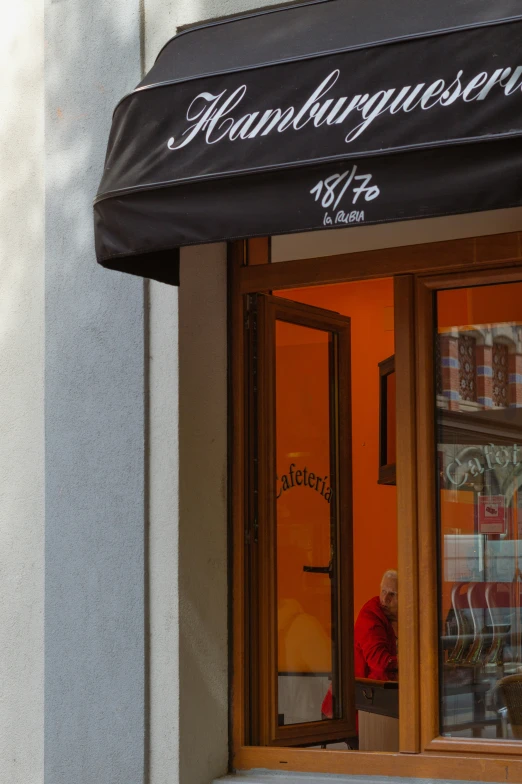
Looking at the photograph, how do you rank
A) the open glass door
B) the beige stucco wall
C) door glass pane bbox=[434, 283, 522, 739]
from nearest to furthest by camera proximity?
door glass pane bbox=[434, 283, 522, 739] → the open glass door → the beige stucco wall

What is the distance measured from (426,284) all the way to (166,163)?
4.63 ft

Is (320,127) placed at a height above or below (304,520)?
above

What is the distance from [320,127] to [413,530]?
6.23 feet

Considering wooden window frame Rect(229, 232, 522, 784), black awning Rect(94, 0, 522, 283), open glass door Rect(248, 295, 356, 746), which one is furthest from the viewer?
open glass door Rect(248, 295, 356, 746)

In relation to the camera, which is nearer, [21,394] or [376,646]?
[21,394]

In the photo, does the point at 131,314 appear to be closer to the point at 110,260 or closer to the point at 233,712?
the point at 110,260

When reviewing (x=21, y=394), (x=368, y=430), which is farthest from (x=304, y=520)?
(x=368, y=430)

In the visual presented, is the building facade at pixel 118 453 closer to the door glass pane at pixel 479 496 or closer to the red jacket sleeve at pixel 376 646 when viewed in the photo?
the door glass pane at pixel 479 496

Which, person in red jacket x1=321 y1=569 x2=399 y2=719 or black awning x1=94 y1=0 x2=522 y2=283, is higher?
black awning x1=94 y1=0 x2=522 y2=283

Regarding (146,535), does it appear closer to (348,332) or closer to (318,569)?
(318,569)

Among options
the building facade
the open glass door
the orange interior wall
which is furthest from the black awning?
the orange interior wall

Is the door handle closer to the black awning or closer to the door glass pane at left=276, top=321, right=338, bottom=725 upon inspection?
the door glass pane at left=276, top=321, right=338, bottom=725

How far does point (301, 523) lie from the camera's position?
6.04m

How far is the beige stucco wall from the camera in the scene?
559 centimetres
